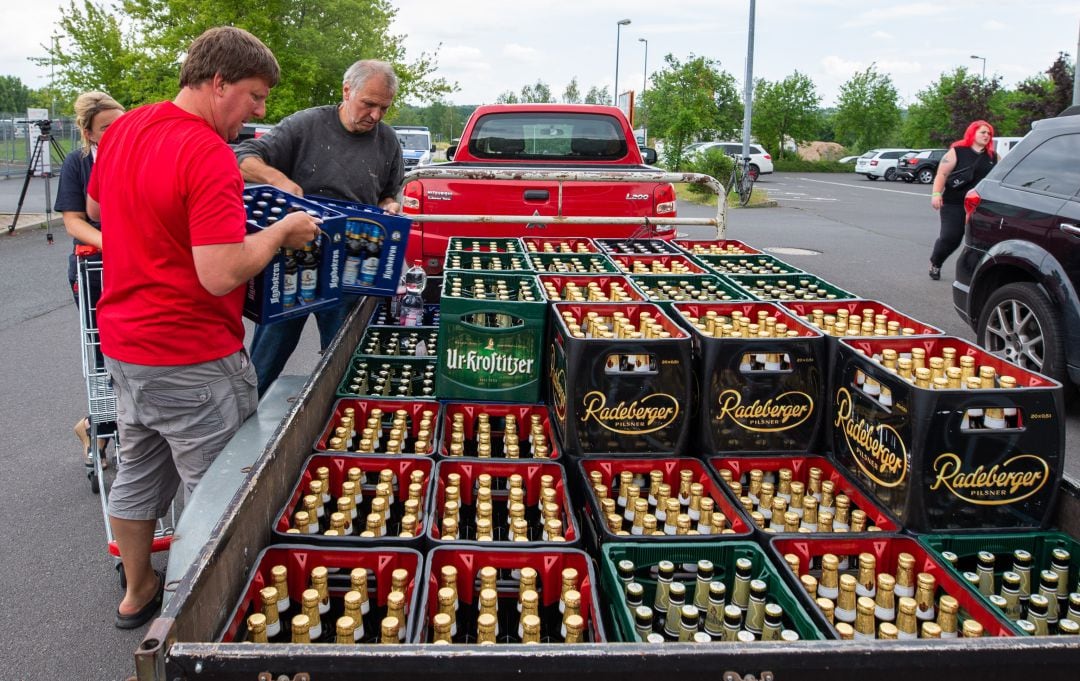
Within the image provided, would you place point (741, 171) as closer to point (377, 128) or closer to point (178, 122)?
point (377, 128)

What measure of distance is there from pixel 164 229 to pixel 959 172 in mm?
10194

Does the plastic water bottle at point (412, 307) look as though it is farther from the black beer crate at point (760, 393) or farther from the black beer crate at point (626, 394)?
the black beer crate at point (760, 393)

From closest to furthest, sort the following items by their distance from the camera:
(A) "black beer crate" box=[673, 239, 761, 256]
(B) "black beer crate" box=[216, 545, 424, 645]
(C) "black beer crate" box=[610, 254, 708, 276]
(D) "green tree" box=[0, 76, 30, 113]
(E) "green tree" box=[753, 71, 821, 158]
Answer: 1. (B) "black beer crate" box=[216, 545, 424, 645]
2. (C) "black beer crate" box=[610, 254, 708, 276]
3. (A) "black beer crate" box=[673, 239, 761, 256]
4. (E) "green tree" box=[753, 71, 821, 158]
5. (D) "green tree" box=[0, 76, 30, 113]

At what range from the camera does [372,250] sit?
13.2 ft

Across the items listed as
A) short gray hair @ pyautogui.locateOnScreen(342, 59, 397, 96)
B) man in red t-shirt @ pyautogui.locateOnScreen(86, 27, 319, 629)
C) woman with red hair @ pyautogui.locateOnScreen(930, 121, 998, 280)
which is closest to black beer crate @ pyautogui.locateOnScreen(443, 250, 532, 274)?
short gray hair @ pyautogui.locateOnScreen(342, 59, 397, 96)

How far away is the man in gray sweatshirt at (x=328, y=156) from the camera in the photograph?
4629mm

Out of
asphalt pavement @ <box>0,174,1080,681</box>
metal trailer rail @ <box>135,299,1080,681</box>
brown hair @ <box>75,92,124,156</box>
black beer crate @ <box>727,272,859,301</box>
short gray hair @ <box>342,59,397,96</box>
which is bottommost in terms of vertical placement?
asphalt pavement @ <box>0,174,1080,681</box>

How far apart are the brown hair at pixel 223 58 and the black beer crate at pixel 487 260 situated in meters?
2.02

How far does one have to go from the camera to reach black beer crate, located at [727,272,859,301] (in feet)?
14.2

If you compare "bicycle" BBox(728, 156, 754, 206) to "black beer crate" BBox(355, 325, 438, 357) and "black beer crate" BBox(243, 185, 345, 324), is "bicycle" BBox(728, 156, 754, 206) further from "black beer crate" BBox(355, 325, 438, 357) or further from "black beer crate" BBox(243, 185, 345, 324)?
"black beer crate" BBox(243, 185, 345, 324)

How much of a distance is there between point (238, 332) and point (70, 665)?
150cm

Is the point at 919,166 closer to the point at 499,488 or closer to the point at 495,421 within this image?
the point at 495,421

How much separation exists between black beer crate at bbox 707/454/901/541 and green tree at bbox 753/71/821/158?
190ft

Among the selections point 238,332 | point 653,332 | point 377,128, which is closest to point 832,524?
point 653,332
